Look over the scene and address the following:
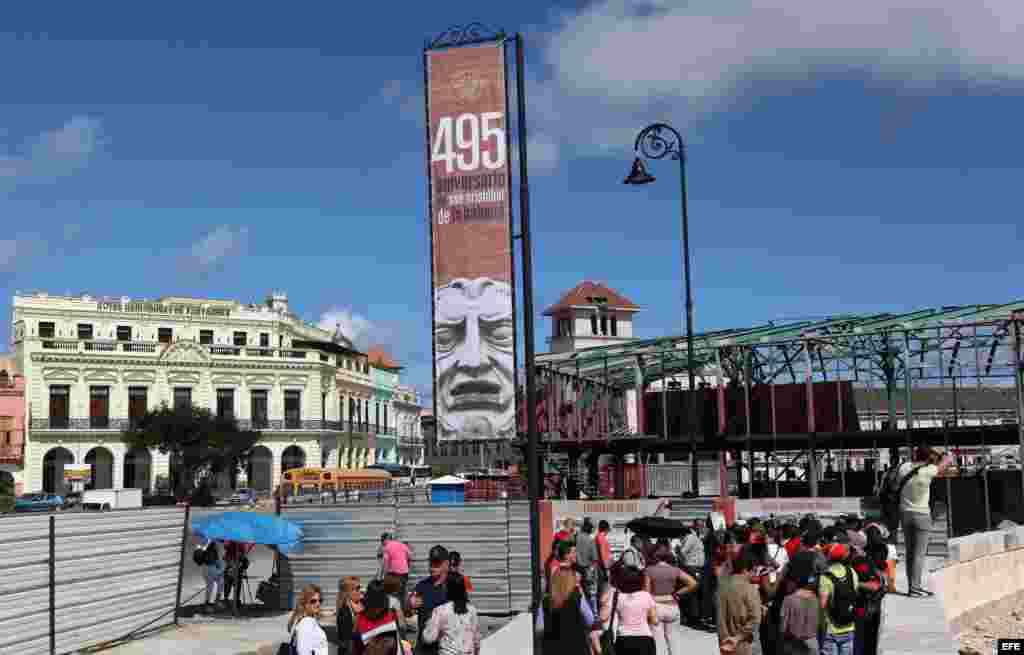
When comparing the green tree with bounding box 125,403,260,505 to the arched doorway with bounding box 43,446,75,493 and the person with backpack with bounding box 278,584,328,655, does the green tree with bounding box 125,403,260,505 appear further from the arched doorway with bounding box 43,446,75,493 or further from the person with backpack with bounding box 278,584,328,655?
the person with backpack with bounding box 278,584,328,655

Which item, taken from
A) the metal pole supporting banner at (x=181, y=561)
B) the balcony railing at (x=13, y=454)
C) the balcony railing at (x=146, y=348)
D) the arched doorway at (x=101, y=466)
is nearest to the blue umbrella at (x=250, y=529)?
the metal pole supporting banner at (x=181, y=561)

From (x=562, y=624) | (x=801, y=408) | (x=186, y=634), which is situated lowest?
(x=186, y=634)

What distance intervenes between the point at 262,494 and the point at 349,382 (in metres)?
14.7

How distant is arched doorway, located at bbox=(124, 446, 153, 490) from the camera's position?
244ft

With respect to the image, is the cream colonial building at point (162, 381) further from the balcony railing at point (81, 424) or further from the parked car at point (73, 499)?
the parked car at point (73, 499)

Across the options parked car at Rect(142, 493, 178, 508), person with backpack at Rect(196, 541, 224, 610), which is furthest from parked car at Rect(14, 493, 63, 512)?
person with backpack at Rect(196, 541, 224, 610)

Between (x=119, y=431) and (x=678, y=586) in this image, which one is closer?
(x=678, y=586)

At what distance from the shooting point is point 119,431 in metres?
73.9

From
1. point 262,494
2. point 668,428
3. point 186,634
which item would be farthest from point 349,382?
point 186,634

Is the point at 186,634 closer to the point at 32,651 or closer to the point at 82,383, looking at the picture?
the point at 32,651

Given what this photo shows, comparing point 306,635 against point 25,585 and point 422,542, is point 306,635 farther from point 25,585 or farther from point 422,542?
point 422,542

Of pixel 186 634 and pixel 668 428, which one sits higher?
pixel 668 428

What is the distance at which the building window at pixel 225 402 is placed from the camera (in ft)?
255

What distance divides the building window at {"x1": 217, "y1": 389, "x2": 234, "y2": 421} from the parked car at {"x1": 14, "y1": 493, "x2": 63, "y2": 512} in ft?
57.2
